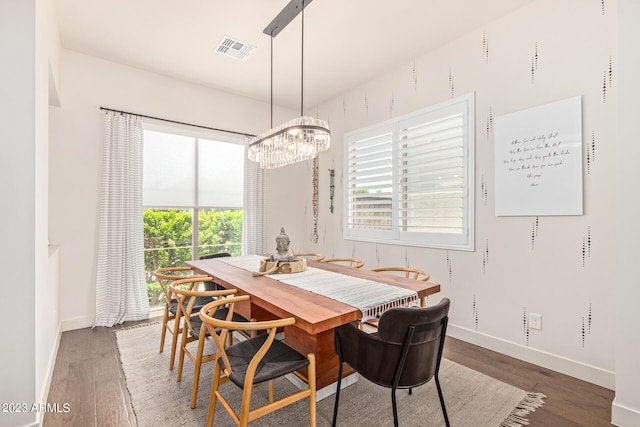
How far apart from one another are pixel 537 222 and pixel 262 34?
2860mm

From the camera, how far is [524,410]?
1891 millimetres

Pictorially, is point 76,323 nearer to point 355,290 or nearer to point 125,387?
point 125,387

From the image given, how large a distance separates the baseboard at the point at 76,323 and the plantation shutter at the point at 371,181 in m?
3.10

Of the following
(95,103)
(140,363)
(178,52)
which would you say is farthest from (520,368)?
(95,103)

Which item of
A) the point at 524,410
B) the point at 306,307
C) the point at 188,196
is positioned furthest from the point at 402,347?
the point at 188,196

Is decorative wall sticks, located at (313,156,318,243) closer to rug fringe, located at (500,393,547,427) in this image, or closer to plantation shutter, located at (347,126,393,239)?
plantation shutter, located at (347,126,393,239)

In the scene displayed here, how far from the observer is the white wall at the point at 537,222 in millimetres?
2166

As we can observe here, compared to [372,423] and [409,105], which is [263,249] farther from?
[372,423]

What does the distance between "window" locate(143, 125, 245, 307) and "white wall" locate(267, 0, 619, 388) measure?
235 cm

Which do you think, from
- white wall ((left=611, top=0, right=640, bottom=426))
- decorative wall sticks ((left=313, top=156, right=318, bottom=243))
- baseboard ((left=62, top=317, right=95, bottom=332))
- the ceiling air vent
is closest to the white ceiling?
the ceiling air vent

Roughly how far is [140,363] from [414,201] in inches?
114

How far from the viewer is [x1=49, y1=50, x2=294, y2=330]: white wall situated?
124 inches

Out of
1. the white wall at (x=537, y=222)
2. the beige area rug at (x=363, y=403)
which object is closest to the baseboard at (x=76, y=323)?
the beige area rug at (x=363, y=403)

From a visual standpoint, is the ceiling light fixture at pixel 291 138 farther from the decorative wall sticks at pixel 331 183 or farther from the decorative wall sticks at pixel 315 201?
the decorative wall sticks at pixel 315 201
